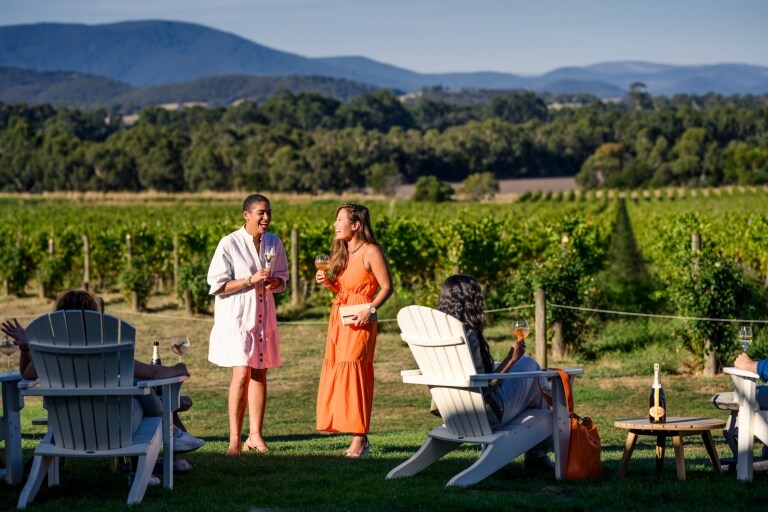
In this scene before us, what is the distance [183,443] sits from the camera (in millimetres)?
6023

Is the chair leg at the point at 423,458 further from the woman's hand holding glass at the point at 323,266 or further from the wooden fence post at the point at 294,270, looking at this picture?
the wooden fence post at the point at 294,270

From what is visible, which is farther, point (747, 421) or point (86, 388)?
point (747, 421)

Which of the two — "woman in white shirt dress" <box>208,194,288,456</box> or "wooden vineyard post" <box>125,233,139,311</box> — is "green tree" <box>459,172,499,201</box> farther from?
"woman in white shirt dress" <box>208,194,288,456</box>

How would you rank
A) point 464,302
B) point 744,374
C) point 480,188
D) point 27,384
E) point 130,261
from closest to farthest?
point 27,384
point 744,374
point 464,302
point 130,261
point 480,188

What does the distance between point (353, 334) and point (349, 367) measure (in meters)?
0.19

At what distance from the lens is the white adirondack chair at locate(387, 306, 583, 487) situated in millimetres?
5516

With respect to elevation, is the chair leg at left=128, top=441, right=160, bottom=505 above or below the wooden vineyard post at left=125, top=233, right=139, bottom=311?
above

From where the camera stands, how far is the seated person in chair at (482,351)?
562 cm

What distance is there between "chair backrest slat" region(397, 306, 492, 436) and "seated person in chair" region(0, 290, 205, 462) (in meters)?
1.14

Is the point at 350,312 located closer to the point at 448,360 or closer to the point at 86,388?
the point at 448,360

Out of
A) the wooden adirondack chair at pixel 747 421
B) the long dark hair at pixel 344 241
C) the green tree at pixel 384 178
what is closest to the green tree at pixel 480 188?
the green tree at pixel 384 178

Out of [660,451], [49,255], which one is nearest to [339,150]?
[49,255]

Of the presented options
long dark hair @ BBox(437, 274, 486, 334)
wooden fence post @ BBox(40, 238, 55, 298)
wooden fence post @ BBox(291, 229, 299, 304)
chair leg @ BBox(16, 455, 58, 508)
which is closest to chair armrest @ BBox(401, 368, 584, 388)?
long dark hair @ BBox(437, 274, 486, 334)

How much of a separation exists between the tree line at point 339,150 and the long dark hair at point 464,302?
270ft
